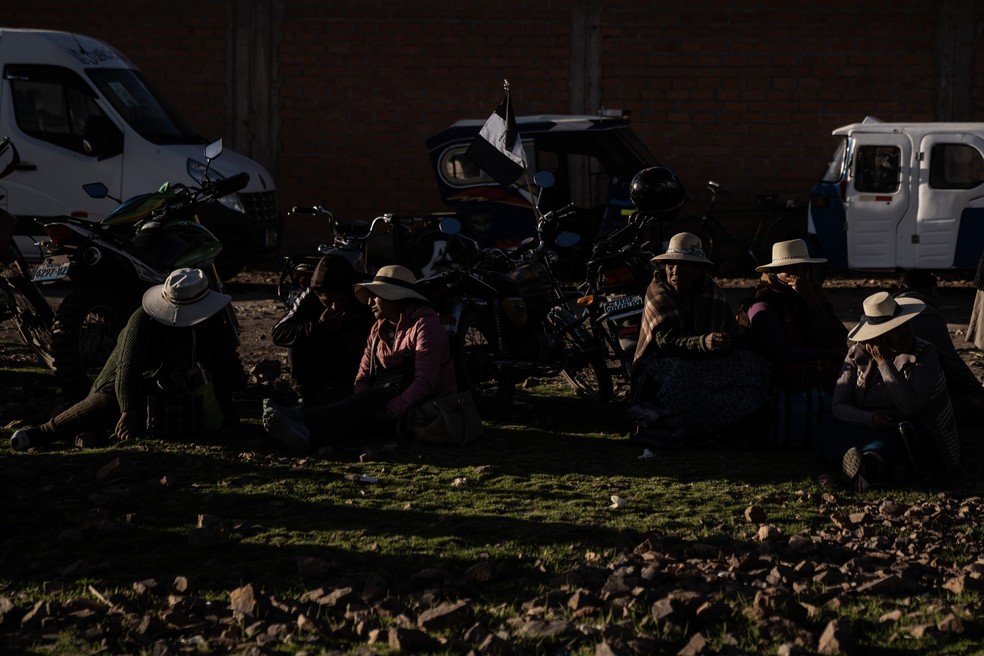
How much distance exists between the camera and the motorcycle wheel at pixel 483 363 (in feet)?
27.7

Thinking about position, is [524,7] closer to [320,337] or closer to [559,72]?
[559,72]

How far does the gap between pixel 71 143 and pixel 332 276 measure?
6951mm

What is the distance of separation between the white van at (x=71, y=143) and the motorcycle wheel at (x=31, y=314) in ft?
15.7

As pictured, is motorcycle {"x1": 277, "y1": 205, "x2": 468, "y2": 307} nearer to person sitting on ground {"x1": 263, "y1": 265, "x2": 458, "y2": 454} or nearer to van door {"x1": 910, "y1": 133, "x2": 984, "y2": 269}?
person sitting on ground {"x1": 263, "y1": 265, "x2": 458, "y2": 454}

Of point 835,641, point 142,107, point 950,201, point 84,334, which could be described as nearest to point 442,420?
point 84,334

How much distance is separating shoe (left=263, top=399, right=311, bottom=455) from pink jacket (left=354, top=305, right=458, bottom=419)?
487 millimetres

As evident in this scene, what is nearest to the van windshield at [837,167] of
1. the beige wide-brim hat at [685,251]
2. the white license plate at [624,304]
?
the white license plate at [624,304]

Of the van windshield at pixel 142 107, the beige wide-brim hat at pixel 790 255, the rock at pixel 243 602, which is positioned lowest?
the rock at pixel 243 602

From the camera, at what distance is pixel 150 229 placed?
9555mm

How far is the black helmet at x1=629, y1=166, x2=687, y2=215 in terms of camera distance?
9.12 meters

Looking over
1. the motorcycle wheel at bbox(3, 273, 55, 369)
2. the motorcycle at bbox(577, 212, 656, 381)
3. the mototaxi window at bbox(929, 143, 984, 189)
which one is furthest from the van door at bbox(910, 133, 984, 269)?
the motorcycle wheel at bbox(3, 273, 55, 369)

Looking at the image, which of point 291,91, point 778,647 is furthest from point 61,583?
point 291,91

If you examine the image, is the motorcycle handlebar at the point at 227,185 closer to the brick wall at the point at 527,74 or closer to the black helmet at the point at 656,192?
the black helmet at the point at 656,192

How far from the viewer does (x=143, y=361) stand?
7.56 meters
